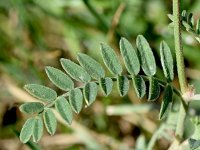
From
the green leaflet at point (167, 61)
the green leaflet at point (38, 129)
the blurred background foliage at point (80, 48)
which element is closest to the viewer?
the green leaflet at point (38, 129)

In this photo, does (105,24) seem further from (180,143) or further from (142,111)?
(180,143)

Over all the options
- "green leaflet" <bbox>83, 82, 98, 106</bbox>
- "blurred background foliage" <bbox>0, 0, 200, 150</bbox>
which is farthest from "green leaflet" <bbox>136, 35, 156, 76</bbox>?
"blurred background foliage" <bbox>0, 0, 200, 150</bbox>

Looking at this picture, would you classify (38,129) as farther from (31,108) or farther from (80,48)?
(80,48)

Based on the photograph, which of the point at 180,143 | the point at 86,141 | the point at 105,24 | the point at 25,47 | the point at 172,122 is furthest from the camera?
the point at 25,47

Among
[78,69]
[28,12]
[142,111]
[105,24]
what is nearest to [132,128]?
[142,111]

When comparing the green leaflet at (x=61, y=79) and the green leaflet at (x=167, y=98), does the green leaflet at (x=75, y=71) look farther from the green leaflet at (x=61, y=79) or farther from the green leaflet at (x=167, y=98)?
the green leaflet at (x=167, y=98)

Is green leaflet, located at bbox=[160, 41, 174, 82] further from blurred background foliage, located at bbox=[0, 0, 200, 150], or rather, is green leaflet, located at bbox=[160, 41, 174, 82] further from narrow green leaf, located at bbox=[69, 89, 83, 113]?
blurred background foliage, located at bbox=[0, 0, 200, 150]

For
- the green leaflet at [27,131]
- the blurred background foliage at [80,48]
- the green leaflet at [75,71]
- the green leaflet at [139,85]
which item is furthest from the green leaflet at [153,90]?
the blurred background foliage at [80,48]
